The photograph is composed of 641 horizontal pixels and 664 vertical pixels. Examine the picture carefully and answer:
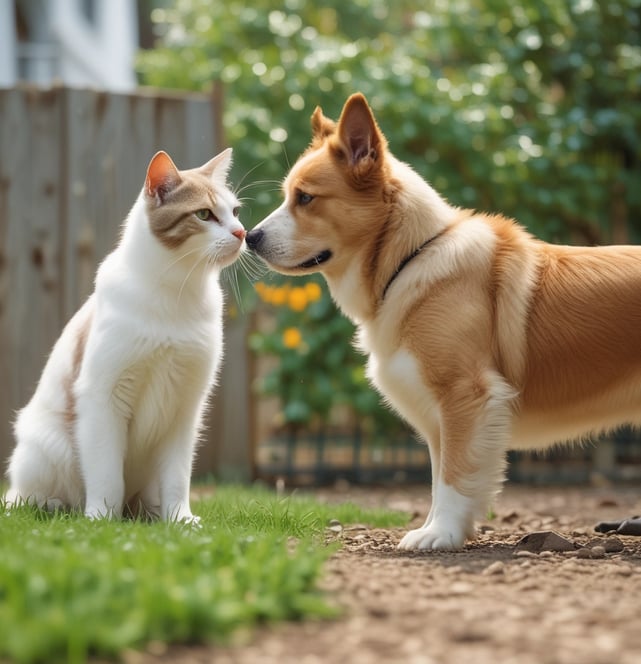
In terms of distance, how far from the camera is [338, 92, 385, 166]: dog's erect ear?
3.77 metres

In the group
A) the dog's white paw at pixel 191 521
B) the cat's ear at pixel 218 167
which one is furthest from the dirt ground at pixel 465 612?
the cat's ear at pixel 218 167

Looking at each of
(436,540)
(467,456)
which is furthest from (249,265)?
(436,540)

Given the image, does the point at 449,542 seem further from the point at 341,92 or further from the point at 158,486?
the point at 341,92

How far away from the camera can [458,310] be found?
12.1ft

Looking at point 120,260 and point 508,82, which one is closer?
point 120,260

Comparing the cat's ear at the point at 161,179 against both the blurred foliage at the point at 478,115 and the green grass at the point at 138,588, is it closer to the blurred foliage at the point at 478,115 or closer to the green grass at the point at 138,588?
the green grass at the point at 138,588

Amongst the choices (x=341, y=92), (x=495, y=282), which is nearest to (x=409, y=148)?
(x=341, y=92)

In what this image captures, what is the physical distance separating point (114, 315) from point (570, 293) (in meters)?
1.87

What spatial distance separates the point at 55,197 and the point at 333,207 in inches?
127

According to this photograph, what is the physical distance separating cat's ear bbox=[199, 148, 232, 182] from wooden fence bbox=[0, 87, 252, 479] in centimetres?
215

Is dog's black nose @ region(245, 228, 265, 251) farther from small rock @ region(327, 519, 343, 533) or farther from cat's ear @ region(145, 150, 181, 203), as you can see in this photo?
small rock @ region(327, 519, 343, 533)

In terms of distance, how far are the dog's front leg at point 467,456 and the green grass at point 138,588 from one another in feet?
2.27

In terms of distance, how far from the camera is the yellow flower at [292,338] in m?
6.73

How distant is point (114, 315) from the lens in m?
3.83
